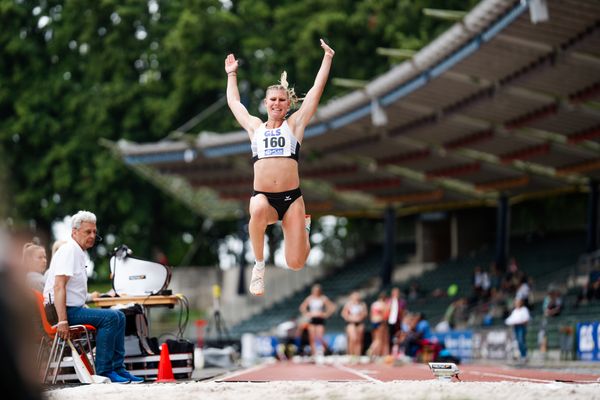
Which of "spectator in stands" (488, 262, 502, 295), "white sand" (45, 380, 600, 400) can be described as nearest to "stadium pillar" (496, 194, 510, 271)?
"spectator in stands" (488, 262, 502, 295)

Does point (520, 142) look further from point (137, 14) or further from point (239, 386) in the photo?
point (239, 386)

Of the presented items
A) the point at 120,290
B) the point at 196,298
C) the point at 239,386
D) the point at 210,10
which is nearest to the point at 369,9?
the point at 210,10

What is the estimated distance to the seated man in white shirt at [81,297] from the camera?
10742mm

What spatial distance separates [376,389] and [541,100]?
22.9 metres

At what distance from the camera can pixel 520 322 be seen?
25.3m

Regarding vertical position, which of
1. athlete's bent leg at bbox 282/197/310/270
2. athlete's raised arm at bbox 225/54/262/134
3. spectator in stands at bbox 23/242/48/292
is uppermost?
athlete's raised arm at bbox 225/54/262/134

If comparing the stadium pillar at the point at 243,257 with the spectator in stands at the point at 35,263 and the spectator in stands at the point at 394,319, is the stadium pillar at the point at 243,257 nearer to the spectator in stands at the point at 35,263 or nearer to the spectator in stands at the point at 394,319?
the spectator in stands at the point at 394,319

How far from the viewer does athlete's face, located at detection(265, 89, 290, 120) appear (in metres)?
10.8

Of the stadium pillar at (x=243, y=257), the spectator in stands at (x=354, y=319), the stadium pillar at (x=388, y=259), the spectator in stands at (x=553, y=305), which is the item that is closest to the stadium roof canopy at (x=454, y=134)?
the stadium pillar at (x=243, y=257)

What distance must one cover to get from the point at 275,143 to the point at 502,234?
29.4 m

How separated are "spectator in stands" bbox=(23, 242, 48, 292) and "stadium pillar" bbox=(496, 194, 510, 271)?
2733cm

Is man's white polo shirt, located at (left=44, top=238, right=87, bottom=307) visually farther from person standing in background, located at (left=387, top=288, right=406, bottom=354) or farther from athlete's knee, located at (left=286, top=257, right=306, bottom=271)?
person standing in background, located at (left=387, top=288, right=406, bottom=354)

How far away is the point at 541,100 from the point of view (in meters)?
30.3

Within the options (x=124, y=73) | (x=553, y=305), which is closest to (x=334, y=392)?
(x=553, y=305)
